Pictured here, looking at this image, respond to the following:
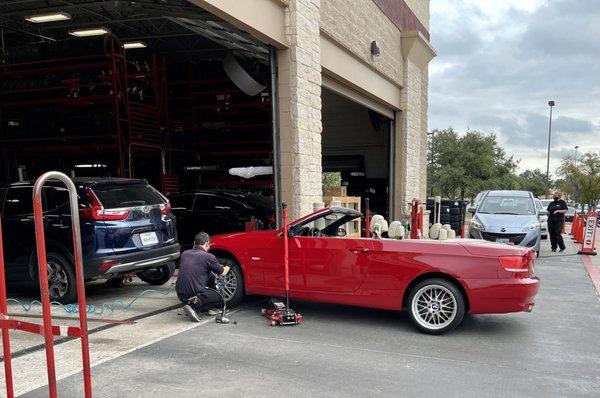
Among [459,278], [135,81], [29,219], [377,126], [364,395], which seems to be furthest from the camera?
[377,126]

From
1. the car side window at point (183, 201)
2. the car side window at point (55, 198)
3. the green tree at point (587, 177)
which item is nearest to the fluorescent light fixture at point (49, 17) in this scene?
the car side window at point (183, 201)

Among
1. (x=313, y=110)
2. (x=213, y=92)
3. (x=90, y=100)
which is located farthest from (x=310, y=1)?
(x=90, y=100)

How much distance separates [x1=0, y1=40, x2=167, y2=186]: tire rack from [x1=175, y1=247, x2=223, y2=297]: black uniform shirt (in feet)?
21.3

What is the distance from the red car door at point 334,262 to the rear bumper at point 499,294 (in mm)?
1235

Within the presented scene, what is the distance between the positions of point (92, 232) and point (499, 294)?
16.6 ft

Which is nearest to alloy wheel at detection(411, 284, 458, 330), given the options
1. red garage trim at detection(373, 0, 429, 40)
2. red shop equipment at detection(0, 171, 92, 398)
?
red shop equipment at detection(0, 171, 92, 398)

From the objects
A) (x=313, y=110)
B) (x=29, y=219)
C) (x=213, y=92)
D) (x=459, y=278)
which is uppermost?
(x=213, y=92)

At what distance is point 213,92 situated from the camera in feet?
45.8

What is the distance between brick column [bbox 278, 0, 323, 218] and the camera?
9.46m

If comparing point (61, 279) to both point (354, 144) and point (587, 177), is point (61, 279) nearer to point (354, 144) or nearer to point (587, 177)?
point (354, 144)

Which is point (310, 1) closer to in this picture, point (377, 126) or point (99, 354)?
point (99, 354)

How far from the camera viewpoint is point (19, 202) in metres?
7.38

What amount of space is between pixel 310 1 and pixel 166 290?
6236 mm

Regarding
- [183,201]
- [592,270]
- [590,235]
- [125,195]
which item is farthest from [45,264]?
[590,235]
